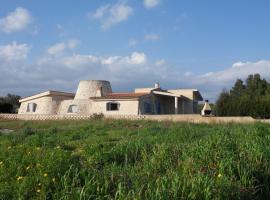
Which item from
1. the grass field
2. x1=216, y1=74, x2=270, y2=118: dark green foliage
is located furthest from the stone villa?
the grass field

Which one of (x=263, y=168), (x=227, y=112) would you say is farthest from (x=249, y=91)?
(x=263, y=168)

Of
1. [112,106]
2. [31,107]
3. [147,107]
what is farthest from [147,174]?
[31,107]

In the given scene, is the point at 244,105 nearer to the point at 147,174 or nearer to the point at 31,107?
the point at 31,107

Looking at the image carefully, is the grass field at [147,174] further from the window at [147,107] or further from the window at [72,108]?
the window at [72,108]

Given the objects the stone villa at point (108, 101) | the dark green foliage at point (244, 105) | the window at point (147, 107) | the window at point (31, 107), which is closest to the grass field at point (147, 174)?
the dark green foliage at point (244, 105)

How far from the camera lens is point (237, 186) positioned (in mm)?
6258

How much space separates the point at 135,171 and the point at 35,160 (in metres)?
1.57

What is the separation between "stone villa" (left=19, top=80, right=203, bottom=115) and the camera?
4659 cm

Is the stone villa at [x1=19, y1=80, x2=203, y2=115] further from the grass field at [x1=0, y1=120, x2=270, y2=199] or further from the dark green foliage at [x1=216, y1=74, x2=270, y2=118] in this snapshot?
the grass field at [x1=0, y1=120, x2=270, y2=199]

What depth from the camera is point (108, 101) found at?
4691 centimetres

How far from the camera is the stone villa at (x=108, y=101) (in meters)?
Answer: 46.6

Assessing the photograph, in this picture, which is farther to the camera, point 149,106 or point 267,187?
point 149,106

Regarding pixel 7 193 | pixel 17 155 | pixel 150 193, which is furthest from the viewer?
pixel 17 155

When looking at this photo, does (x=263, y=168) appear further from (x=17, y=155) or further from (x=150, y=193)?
(x=17, y=155)
